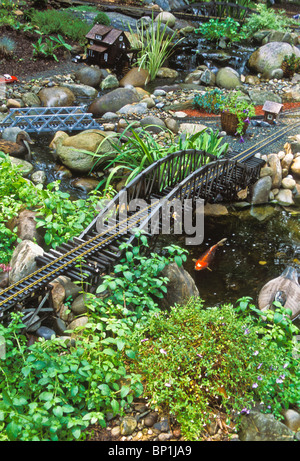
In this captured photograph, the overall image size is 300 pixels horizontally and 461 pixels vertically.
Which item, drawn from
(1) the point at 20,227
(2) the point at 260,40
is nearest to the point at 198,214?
(1) the point at 20,227

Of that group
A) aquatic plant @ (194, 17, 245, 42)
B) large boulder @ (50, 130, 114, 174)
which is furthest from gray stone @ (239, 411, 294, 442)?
aquatic plant @ (194, 17, 245, 42)

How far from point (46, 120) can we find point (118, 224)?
5.51 m

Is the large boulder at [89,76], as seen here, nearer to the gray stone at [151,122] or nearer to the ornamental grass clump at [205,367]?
the gray stone at [151,122]

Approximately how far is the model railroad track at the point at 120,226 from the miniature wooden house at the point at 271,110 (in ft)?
8.71

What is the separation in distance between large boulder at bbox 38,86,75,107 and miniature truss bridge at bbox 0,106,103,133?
100cm

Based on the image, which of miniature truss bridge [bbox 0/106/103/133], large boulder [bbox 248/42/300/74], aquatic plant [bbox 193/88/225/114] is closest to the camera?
miniature truss bridge [bbox 0/106/103/133]

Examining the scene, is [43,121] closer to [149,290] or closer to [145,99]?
[145,99]

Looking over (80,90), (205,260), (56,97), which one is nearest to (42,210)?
(205,260)

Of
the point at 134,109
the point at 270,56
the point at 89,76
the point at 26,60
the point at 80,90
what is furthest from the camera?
the point at 270,56

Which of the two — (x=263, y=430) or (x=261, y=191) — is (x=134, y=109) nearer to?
(x=261, y=191)

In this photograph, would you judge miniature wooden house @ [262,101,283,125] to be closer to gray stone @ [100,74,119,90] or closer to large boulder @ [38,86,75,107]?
gray stone @ [100,74,119,90]

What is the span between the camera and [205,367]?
12.1ft

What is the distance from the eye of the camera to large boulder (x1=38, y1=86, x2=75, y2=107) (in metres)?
11.3
